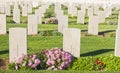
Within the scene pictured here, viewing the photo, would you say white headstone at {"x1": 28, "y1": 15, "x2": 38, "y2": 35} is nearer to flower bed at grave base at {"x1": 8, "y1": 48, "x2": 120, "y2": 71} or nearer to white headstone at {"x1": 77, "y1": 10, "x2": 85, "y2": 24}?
white headstone at {"x1": 77, "y1": 10, "x2": 85, "y2": 24}

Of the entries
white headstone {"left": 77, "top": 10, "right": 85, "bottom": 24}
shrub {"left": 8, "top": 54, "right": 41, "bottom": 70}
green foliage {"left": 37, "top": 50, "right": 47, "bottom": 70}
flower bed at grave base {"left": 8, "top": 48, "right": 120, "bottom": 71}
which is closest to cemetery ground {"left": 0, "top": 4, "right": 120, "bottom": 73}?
flower bed at grave base {"left": 8, "top": 48, "right": 120, "bottom": 71}

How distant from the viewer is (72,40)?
485 inches

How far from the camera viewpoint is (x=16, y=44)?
11953 millimetres

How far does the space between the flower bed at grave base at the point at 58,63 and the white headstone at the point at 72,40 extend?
1095 mm

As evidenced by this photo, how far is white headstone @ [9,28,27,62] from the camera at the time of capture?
11.8 m

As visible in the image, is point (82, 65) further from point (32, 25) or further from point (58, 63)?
point (32, 25)

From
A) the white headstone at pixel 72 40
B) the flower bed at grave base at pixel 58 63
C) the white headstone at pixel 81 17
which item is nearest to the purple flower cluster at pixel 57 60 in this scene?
the flower bed at grave base at pixel 58 63

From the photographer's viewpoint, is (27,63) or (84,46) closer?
(27,63)

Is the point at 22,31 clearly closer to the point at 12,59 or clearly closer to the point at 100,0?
the point at 12,59

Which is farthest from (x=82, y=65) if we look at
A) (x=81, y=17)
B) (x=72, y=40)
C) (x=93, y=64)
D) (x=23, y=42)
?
(x=81, y=17)

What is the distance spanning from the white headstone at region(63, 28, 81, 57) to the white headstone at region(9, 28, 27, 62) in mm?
1554

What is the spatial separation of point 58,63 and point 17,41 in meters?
1.87

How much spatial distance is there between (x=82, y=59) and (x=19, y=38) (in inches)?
93.9

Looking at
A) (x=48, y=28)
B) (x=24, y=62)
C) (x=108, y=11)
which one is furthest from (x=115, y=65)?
(x=108, y=11)
